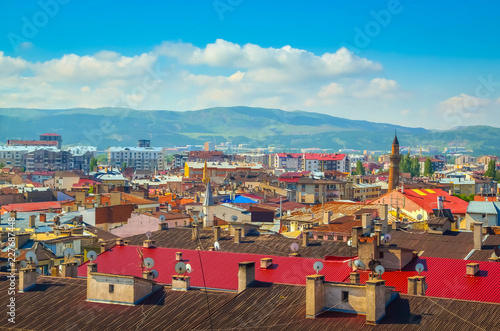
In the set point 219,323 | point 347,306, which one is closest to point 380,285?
point 347,306

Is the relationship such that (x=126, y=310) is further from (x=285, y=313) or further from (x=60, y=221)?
(x=60, y=221)

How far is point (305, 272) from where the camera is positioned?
70.8ft

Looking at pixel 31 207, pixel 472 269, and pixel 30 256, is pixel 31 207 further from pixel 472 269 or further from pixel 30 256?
pixel 472 269

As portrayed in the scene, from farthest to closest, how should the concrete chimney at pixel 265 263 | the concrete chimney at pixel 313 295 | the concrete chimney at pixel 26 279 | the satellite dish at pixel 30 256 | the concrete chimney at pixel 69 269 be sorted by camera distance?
the concrete chimney at pixel 265 263 → the concrete chimney at pixel 69 269 → the satellite dish at pixel 30 256 → the concrete chimney at pixel 26 279 → the concrete chimney at pixel 313 295

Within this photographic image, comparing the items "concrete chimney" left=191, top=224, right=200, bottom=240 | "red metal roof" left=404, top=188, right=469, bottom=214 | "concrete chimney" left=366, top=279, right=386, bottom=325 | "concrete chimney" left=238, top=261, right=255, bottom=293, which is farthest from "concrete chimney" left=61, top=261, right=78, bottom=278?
"red metal roof" left=404, top=188, right=469, bottom=214

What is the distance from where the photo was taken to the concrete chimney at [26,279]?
18123 millimetres

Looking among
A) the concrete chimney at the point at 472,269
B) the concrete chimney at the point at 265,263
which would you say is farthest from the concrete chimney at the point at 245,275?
the concrete chimney at the point at 472,269

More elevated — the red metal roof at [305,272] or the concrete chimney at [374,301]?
the concrete chimney at [374,301]

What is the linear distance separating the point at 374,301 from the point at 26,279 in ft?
29.2

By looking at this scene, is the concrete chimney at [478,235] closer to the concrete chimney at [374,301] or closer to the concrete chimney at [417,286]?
the concrete chimney at [417,286]

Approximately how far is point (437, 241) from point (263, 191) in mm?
58561

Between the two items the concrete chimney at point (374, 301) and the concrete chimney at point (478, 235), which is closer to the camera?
the concrete chimney at point (374, 301)

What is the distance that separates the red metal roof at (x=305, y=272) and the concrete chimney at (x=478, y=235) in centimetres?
484

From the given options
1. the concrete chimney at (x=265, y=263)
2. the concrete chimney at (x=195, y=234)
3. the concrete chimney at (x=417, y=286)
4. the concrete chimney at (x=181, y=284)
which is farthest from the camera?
the concrete chimney at (x=195, y=234)
